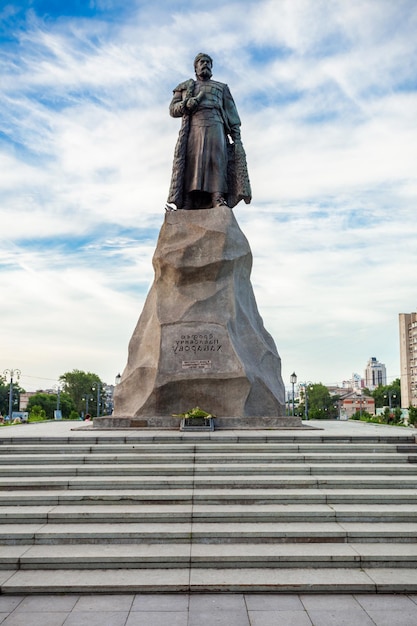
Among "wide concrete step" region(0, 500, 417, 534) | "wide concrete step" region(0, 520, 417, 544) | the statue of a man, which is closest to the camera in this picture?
"wide concrete step" region(0, 520, 417, 544)

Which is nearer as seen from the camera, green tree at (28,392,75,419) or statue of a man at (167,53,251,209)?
statue of a man at (167,53,251,209)

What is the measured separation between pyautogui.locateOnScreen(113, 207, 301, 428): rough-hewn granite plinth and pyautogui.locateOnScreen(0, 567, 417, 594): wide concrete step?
5.59 metres

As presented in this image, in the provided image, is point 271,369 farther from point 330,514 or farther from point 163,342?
point 330,514

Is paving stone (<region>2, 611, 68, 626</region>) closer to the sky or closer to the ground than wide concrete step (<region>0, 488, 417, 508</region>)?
closer to the ground

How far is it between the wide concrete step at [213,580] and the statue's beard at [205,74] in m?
11.2

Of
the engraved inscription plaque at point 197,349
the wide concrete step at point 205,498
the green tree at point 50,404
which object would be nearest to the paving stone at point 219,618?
the wide concrete step at point 205,498

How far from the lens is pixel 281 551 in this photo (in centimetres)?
561

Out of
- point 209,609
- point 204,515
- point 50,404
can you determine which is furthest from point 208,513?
point 50,404

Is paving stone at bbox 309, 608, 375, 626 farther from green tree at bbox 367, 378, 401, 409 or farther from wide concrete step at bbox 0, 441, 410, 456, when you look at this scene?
green tree at bbox 367, 378, 401, 409

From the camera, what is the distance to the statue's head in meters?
13.3

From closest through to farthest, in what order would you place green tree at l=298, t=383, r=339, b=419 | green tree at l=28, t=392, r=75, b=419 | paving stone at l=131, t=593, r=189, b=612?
paving stone at l=131, t=593, r=189, b=612, green tree at l=28, t=392, r=75, b=419, green tree at l=298, t=383, r=339, b=419

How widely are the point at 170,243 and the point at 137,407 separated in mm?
3538

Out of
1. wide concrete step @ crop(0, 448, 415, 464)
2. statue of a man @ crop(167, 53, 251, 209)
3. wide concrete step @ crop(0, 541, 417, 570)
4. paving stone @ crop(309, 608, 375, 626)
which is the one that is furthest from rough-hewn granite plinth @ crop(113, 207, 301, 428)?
paving stone @ crop(309, 608, 375, 626)

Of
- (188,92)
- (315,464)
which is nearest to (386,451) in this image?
(315,464)
